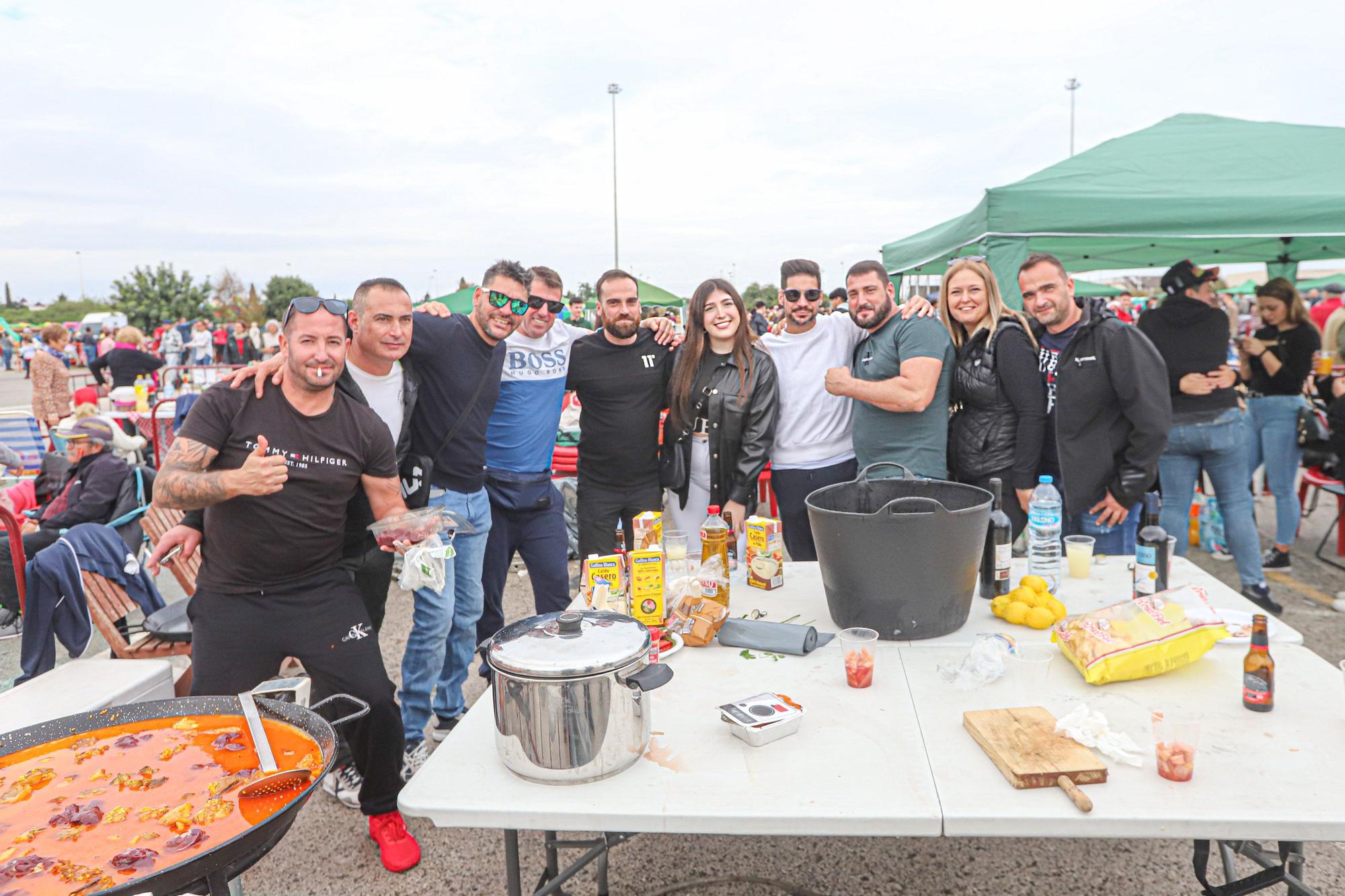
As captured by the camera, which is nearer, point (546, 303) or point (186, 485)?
point (186, 485)

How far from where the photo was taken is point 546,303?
3.84 meters

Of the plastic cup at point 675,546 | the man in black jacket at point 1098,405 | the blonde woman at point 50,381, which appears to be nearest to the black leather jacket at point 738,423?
the plastic cup at point 675,546

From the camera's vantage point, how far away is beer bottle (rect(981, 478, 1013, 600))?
2.72m

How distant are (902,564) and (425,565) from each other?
1.57 meters

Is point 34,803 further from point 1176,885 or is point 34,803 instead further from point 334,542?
point 1176,885

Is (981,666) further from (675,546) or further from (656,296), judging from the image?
(656,296)

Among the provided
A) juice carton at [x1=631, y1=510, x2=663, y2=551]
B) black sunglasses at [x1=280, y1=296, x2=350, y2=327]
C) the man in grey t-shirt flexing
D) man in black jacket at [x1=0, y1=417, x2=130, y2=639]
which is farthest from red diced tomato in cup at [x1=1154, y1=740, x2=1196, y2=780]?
man in black jacket at [x1=0, y1=417, x2=130, y2=639]

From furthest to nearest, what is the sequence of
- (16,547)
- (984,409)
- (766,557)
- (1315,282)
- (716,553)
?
(1315,282) → (984,409) → (16,547) → (766,557) → (716,553)

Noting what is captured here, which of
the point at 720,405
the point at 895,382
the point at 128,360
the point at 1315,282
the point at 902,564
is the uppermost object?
the point at 1315,282

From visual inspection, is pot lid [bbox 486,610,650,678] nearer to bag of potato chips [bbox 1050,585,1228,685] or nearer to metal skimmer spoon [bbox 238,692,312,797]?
metal skimmer spoon [bbox 238,692,312,797]

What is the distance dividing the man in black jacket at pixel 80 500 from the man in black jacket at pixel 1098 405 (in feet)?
18.7

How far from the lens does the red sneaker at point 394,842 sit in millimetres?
2812

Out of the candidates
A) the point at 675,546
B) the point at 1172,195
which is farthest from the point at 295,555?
the point at 1172,195

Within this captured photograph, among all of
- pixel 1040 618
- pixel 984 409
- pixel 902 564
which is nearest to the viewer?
pixel 902 564
